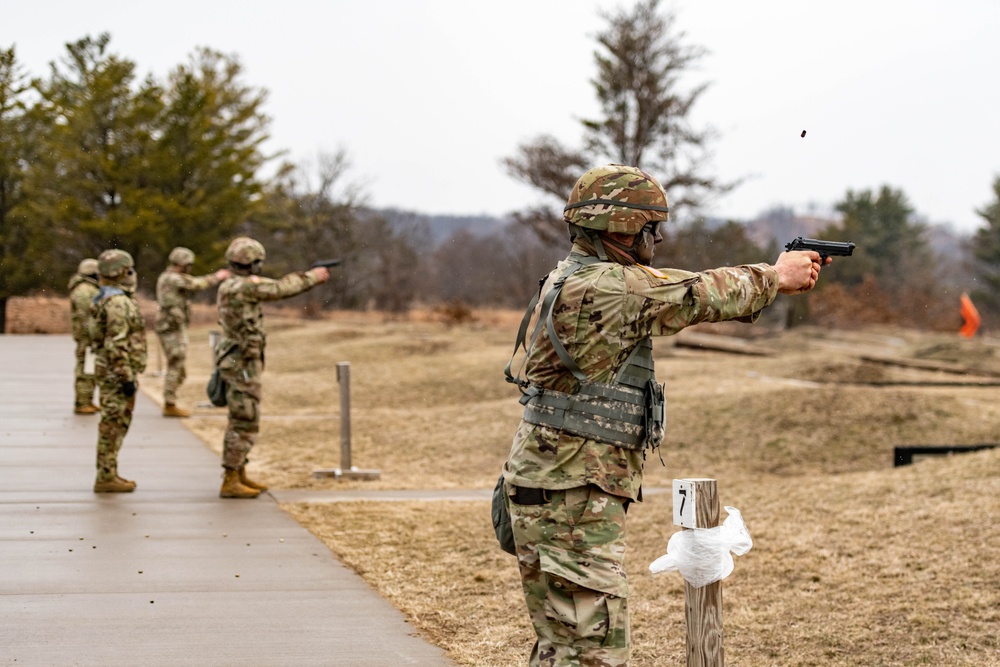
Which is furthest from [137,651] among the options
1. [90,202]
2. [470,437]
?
[90,202]

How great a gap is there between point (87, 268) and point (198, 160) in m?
36.2

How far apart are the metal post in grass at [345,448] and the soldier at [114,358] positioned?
222 cm

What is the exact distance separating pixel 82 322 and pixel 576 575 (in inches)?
560

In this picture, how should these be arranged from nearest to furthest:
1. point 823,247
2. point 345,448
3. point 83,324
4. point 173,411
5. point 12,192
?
point 823,247 < point 345,448 < point 83,324 < point 173,411 < point 12,192

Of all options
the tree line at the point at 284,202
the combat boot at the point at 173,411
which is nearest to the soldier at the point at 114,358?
the combat boot at the point at 173,411

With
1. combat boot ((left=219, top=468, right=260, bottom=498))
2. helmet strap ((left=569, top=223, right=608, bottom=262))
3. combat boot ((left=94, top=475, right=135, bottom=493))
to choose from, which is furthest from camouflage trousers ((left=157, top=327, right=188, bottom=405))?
helmet strap ((left=569, top=223, right=608, bottom=262))

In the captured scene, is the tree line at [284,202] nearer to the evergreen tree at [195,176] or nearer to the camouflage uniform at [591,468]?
the evergreen tree at [195,176]

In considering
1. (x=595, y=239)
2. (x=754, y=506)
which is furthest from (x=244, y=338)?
(x=595, y=239)

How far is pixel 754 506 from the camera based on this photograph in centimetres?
1071

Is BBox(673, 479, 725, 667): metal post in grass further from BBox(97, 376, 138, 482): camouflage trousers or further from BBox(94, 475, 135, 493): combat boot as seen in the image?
BBox(94, 475, 135, 493): combat boot

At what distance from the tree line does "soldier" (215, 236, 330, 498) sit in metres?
26.3

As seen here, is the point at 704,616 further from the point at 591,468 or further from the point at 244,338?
the point at 244,338

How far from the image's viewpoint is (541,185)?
3659cm

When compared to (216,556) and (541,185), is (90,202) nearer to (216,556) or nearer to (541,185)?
(541,185)
